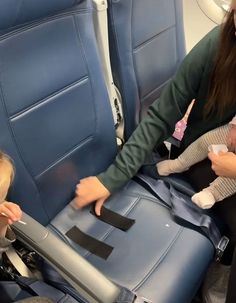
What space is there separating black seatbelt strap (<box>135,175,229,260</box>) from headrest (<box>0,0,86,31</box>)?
0.59 m

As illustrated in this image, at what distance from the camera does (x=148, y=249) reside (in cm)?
111

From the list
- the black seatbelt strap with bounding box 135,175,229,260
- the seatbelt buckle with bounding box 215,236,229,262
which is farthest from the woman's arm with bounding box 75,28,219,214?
the seatbelt buckle with bounding box 215,236,229,262

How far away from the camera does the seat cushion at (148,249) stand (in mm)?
1034

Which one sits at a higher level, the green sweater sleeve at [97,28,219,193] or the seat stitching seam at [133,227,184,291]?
the green sweater sleeve at [97,28,219,193]

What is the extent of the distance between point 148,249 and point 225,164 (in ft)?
1.01

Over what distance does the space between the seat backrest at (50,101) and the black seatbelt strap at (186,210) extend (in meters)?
0.20

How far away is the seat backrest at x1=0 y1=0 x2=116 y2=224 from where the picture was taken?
0.96m

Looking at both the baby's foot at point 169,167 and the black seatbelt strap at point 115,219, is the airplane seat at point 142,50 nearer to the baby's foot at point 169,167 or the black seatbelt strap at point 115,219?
the baby's foot at point 169,167

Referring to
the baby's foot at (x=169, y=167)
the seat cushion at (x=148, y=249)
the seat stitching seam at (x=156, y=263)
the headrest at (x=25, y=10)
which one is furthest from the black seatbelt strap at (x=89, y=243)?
the headrest at (x=25, y=10)

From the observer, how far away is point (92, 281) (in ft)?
2.46

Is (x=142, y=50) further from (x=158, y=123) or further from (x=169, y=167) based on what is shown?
(x=169, y=167)

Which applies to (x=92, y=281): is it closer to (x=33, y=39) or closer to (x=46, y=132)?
(x=46, y=132)

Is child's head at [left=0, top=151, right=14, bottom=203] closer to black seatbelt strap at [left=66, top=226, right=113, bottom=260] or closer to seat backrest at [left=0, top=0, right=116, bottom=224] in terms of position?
seat backrest at [left=0, top=0, right=116, bottom=224]

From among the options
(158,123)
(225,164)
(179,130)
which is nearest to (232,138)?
(225,164)
